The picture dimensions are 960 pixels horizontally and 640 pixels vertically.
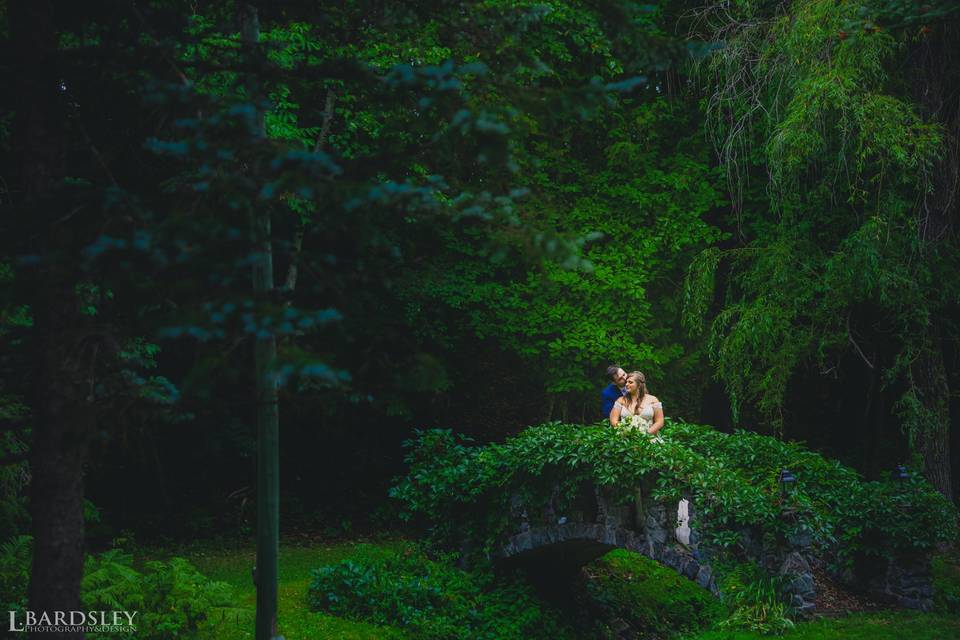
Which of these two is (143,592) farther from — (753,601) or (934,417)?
(934,417)

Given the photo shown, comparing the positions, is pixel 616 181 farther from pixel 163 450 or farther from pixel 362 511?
pixel 163 450

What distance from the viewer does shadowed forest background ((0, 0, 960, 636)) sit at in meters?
4.43

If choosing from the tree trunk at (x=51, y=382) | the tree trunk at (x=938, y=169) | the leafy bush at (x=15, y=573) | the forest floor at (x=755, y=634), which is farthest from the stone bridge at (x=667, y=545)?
the tree trunk at (x=51, y=382)

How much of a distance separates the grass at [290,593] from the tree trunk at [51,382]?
2974 millimetres

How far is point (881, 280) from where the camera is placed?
10.4 meters

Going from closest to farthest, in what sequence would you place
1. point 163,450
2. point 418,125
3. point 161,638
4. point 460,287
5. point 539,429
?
point 418,125, point 161,638, point 539,429, point 460,287, point 163,450

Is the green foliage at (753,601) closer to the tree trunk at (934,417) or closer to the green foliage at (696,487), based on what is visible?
the green foliage at (696,487)

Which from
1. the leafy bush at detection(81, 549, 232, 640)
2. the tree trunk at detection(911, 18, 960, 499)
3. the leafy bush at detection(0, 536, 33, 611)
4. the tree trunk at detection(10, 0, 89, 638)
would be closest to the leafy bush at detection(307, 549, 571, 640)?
A: the leafy bush at detection(81, 549, 232, 640)

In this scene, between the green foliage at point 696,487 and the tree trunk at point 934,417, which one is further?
the tree trunk at point 934,417

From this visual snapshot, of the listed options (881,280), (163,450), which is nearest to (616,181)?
(881,280)

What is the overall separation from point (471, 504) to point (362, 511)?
5.44m

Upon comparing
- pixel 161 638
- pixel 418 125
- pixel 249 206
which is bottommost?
pixel 161 638

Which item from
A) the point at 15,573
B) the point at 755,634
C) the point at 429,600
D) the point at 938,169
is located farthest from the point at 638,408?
the point at 15,573

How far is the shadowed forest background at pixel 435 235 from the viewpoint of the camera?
4.43 metres
